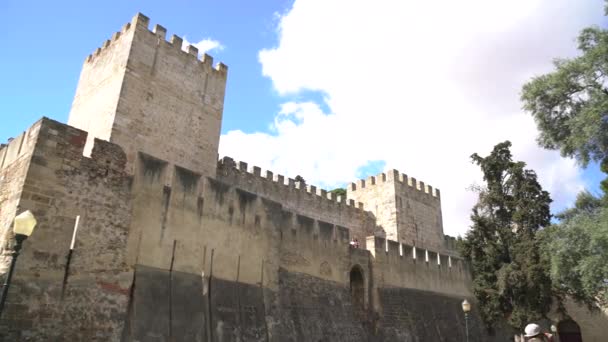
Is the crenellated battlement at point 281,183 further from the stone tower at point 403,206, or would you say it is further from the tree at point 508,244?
the tree at point 508,244

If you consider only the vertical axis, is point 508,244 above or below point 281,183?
below

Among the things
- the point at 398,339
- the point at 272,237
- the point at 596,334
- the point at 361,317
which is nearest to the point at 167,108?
the point at 272,237

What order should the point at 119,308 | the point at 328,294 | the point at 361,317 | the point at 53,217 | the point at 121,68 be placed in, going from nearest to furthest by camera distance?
1. the point at 53,217
2. the point at 119,308
3. the point at 328,294
4. the point at 361,317
5. the point at 121,68

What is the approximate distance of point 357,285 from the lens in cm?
1680

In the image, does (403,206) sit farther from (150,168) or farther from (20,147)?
(20,147)

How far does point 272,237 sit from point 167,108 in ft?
25.0

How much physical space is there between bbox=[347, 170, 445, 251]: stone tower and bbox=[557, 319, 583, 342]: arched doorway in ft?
29.2

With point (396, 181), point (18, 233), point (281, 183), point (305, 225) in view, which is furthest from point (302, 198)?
point (18, 233)

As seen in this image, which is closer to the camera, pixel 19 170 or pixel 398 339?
pixel 19 170

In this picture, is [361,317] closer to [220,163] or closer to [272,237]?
[272,237]

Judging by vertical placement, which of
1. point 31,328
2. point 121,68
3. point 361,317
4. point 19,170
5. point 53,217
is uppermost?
point 121,68

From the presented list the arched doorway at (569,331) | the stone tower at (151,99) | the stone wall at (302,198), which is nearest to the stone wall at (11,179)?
the stone tower at (151,99)

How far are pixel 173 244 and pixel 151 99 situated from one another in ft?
27.4

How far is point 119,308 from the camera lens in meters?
9.12
